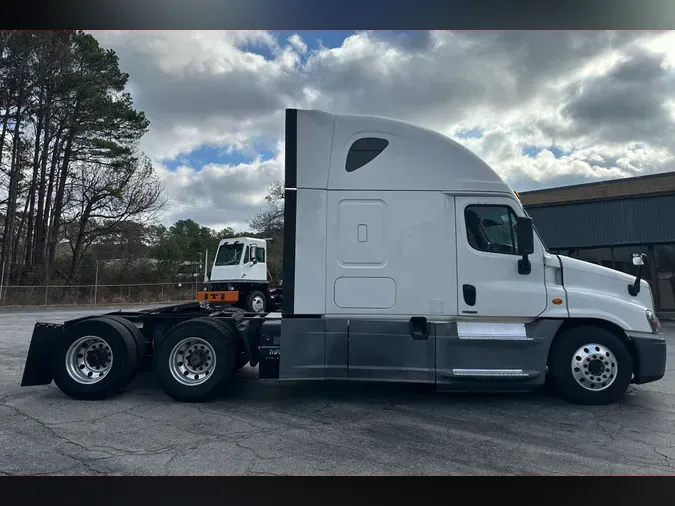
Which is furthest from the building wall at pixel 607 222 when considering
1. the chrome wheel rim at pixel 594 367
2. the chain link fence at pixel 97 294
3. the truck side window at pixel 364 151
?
the chain link fence at pixel 97 294

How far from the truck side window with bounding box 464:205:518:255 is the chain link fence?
1143 inches

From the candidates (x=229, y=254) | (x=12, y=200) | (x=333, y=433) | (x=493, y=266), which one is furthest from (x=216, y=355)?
(x=12, y=200)

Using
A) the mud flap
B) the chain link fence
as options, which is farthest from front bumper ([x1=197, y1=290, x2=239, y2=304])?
the chain link fence

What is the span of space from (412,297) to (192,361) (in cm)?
309

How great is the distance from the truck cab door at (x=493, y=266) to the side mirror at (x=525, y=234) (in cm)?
12

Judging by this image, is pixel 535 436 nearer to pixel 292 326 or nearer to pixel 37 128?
pixel 292 326

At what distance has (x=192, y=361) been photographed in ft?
20.6

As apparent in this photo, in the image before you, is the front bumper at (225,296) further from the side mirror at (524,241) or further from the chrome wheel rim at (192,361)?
the side mirror at (524,241)

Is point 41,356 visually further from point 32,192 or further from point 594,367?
point 32,192

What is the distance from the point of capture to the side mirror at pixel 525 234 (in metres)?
5.88

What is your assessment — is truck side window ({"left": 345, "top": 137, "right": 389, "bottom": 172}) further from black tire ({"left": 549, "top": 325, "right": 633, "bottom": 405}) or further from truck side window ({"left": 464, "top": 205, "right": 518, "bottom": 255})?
black tire ({"left": 549, "top": 325, "right": 633, "bottom": 405})

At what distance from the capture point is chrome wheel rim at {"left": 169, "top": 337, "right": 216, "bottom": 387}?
6160mm
